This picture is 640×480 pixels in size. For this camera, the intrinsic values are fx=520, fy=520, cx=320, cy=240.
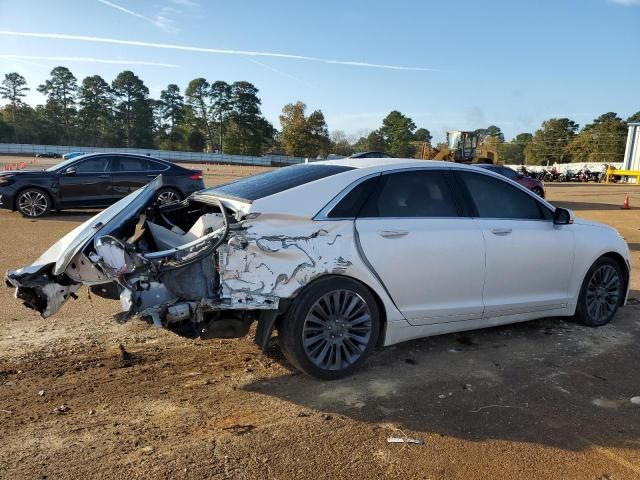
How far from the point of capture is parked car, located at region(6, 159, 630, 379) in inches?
138

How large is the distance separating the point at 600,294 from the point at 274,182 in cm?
358

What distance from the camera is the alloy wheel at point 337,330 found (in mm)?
3782

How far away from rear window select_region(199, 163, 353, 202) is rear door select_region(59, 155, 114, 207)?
29.0ft

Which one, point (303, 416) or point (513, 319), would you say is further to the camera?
point (513, 319)

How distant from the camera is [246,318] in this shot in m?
3.76

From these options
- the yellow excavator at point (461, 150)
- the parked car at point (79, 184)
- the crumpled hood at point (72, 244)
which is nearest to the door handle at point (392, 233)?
the crumpled hood at point (72, 244)

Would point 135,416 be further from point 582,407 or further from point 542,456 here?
point 582,407

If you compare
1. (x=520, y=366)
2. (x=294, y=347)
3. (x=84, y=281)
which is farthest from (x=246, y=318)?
(x=520, y=366)

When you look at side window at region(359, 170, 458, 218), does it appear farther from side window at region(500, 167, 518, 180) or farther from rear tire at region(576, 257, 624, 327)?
side window at region(500, 167, 518, 180)

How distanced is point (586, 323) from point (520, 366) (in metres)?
1.46

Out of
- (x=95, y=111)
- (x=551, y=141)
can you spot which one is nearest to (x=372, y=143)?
(x=551, y=141)

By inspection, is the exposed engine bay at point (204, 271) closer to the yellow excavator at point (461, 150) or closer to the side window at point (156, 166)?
the side window at point (156, 166)

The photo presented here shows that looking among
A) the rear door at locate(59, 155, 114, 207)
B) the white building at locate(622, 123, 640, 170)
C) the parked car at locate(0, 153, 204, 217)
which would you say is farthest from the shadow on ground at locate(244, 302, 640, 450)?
the white building at locate(622, 123, 640, 170)

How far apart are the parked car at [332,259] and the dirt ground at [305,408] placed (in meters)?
0.37
